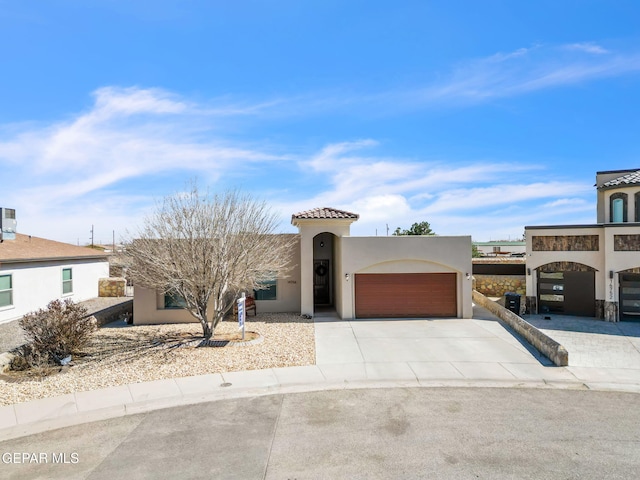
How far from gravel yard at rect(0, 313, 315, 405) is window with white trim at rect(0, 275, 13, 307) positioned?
5.44 metres

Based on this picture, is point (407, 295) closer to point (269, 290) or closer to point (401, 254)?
point (401, 254)

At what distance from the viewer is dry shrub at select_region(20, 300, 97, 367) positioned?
33.8ft

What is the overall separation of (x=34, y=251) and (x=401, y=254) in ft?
58.6

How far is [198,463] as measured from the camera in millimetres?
5848

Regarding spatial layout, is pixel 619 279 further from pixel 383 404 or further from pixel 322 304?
pixel 383 404

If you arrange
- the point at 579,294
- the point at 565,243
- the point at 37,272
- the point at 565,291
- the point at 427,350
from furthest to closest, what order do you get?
the point at 37,272
the point at 565,291
the point at 579,294
the point at 565,243
the point at 427,350

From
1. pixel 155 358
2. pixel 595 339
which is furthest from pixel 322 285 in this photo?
pixel 595 339

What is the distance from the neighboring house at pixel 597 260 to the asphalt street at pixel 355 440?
10228 mm

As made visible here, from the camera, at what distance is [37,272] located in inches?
732

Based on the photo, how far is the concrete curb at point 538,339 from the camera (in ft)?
34.0

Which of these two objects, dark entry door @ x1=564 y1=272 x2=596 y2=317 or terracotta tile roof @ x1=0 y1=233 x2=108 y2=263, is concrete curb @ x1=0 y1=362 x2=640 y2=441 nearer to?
dark entry door @ x1=564 y1=272 x2=596 y2=317

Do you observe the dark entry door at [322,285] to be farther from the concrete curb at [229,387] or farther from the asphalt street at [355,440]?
the asphalt street at [355,440]

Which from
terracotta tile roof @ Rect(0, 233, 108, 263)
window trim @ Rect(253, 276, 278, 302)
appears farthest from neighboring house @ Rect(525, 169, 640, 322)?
terracotta tile roof @ Rect(0, 233, 108, 263)

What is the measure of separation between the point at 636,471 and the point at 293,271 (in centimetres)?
1362
